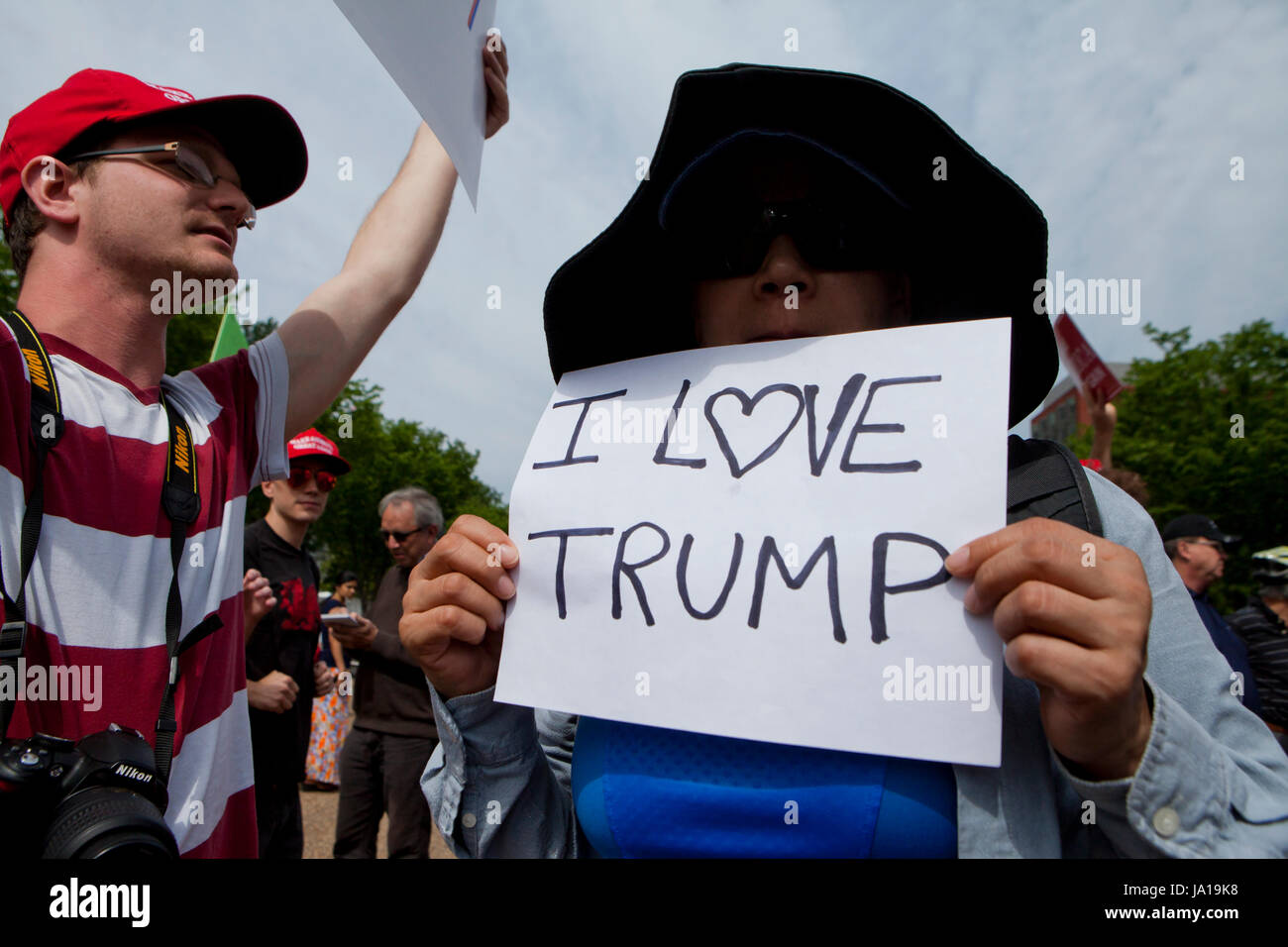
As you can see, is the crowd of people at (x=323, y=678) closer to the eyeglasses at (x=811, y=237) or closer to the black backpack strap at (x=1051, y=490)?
the eyeglasses at (x=811, y=237)

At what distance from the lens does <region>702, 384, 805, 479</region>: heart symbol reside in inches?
41.9

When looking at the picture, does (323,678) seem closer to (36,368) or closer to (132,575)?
(132,575)

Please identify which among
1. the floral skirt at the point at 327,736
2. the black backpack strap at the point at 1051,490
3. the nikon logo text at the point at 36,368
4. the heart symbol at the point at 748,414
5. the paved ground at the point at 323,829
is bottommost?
the paved ground at the point at 323,829

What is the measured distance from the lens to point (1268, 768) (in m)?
0.88

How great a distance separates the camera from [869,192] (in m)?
1.21

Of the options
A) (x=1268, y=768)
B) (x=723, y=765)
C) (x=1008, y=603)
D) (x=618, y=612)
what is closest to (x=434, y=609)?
(x=618, y=612)

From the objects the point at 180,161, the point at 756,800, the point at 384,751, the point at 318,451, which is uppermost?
the point at 180,161

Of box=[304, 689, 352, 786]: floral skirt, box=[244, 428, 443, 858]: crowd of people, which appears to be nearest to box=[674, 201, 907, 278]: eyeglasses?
box=[244, 428, 443, 858]: crowd of people

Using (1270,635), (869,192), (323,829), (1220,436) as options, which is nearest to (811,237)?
(869,192)

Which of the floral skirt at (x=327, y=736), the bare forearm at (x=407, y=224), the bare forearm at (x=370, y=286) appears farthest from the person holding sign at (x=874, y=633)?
the floral skirt at (x=327, y=736)

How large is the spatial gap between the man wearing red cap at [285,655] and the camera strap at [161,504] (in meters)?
1.90

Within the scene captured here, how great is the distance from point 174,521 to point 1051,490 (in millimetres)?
1578

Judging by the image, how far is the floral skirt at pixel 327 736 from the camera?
22.5 ft
